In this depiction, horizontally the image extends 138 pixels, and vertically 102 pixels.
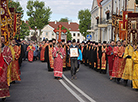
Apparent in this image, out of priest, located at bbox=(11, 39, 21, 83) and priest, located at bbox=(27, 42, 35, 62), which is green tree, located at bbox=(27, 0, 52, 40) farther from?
priest, located at bbox=(11, 39, 21, 83)

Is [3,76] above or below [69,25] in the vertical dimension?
below

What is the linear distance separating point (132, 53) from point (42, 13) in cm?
7100

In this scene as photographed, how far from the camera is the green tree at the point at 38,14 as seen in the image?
3177 inches

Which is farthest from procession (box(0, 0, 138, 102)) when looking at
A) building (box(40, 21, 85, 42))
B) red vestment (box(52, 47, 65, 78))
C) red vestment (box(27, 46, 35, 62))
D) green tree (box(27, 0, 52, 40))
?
building (box(40, 21, 85, 42))

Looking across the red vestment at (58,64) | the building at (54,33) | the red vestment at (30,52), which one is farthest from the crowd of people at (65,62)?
the building at (54,33)

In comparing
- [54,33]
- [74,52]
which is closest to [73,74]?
[74,52]

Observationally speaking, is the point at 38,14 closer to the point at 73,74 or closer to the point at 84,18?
the point at 84,18

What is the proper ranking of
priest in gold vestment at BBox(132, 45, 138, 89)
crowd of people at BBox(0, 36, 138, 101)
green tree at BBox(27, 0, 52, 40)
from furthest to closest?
green tree at BBox(27, 0, 52, 40)
priest in gold vestment at BBox(132, 45, 138, 89)
crowd of people at BBox(0, 36, 138, 101)

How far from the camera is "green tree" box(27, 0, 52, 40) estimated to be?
80.7 meters

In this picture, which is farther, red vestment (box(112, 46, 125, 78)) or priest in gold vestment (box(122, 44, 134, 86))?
red vestment (box(112, 46, 125, 78))

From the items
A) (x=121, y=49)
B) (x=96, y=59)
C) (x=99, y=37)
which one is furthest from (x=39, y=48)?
(x=99, y=37)

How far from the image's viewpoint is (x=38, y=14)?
267 feet

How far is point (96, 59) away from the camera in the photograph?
19.8 m

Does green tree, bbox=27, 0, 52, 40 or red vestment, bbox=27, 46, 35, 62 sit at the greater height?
green tree, bbox=27, 0, 52, 40
